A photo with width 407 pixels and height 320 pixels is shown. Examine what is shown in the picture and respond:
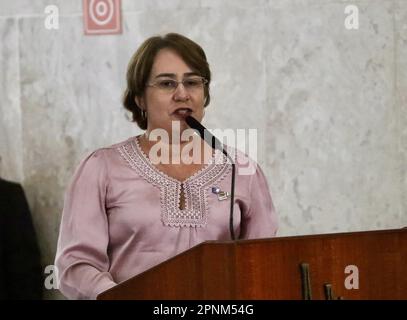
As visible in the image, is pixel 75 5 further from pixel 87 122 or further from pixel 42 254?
pixel 42 254

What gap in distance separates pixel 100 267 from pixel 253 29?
3.09ft

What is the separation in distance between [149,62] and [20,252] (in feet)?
2.46

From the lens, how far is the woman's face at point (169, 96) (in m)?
2.37

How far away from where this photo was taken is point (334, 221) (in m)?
2.68

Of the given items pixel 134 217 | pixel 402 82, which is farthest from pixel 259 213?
pixel 402 82

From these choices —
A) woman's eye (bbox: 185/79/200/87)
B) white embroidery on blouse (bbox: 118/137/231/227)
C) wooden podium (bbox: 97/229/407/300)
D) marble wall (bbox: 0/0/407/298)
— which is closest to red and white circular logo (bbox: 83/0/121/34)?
marble wall (bbox: 0/0/407/298)

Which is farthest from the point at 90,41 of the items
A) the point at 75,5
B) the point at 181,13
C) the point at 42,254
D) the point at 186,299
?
the point at 186,299

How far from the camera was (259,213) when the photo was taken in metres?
2.37

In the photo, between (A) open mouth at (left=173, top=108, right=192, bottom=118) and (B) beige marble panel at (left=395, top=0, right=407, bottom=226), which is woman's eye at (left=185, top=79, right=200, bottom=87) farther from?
(B) beige marble panel at (left=395, top=0, right=407, bottom=226)

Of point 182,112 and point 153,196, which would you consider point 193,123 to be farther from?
point 153,196

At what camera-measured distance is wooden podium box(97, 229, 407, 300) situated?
1.51m

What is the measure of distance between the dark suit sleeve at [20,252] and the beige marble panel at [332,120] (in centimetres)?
79
